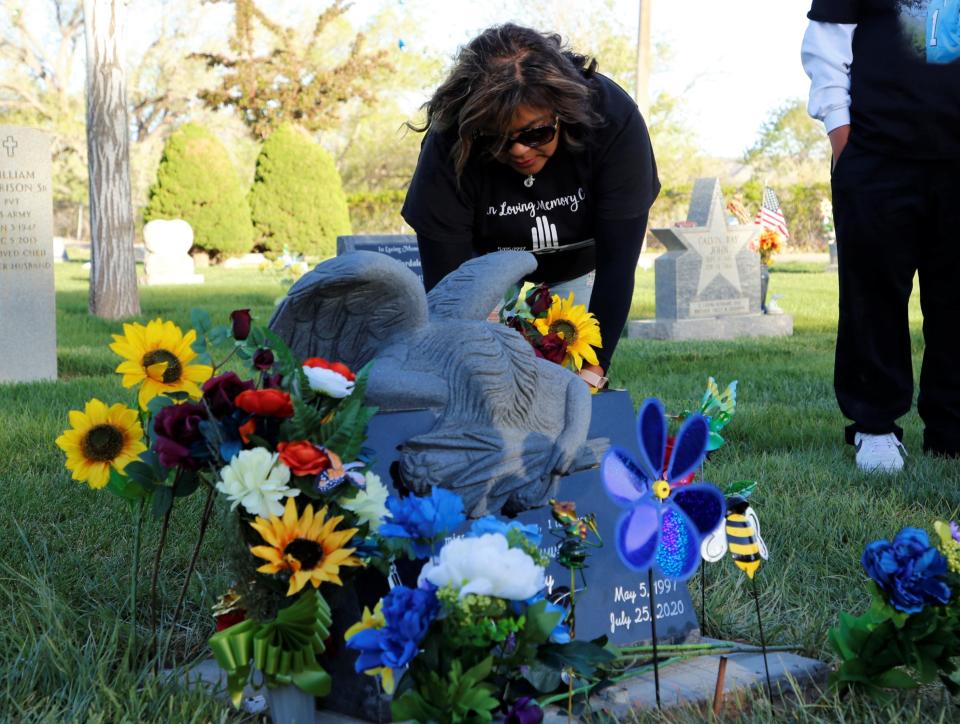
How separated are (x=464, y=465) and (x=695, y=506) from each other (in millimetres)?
520

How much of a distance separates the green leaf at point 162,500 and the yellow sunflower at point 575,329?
1118 millimetres

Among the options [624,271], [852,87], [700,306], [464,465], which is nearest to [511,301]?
[624,271]

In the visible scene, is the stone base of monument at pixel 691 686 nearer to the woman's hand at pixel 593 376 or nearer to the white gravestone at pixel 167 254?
the woman's hand at pixel 593 376

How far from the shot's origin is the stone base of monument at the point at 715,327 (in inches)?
367

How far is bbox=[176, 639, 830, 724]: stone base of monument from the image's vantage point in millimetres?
1992

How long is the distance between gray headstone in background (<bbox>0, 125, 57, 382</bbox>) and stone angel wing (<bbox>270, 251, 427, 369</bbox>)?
506 cm

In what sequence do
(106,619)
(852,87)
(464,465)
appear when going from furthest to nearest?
(852,87), (106,619), (464,465)

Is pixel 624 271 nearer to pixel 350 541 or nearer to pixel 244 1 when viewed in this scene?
pixel 350 541

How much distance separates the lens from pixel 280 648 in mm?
1782

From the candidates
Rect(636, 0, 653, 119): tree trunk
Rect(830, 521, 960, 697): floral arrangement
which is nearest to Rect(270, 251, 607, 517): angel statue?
Rect(830, 521, 960, 697): floral arrangement

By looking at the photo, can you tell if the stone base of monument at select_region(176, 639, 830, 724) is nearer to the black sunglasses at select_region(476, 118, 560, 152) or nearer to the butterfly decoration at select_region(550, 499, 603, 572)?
the butterfly decoration at select_region(550, 499, 603, 572)

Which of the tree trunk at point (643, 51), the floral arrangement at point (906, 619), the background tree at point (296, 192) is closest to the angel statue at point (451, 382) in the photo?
the floral arrangement at point (906, 619)

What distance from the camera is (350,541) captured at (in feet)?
6.14

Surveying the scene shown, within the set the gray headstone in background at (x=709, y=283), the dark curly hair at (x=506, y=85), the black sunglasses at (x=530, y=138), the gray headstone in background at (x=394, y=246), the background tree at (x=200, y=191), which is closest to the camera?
the dark curly hair at (x=506, y=85)
